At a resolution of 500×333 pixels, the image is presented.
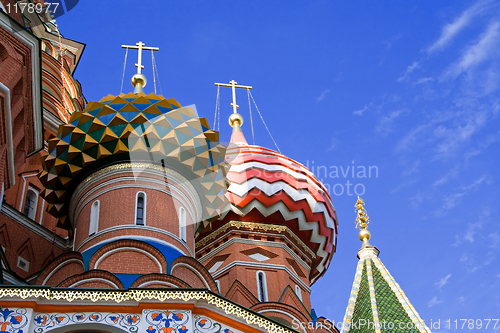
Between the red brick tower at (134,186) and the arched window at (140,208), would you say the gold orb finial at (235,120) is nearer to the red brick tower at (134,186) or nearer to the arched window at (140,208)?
the red brick tower at (134,186)

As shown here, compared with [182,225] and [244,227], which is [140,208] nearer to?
[182,225]

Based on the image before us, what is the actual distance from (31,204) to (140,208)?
3826mm

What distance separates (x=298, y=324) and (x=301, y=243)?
2.54m

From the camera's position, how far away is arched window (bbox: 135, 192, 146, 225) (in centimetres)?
1429

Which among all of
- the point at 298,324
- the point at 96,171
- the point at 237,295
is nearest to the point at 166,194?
the point at 96,171

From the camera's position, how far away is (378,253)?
634 inches

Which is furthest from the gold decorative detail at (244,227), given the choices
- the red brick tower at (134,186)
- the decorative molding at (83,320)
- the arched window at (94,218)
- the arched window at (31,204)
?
the decorative molding at (83,320)

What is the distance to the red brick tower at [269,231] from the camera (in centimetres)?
1747

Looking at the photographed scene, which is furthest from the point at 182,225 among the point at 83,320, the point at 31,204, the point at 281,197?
the point at 83,320

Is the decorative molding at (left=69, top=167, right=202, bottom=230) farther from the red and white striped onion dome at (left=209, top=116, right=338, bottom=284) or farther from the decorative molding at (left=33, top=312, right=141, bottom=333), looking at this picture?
the decorative molding at (left=33, top=312, right=141, bottom=333)

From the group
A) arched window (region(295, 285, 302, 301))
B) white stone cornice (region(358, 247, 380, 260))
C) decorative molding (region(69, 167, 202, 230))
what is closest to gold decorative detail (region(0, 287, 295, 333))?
decorative molding (region(69, 167, 202, 230))

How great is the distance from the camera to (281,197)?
706 inches

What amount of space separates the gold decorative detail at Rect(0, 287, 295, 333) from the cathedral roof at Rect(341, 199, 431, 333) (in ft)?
11.2

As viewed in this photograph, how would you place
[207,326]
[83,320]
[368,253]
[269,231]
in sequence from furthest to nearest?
1. [269,231]
2. [368,253]
3. [207,326]
4. [83,320]
